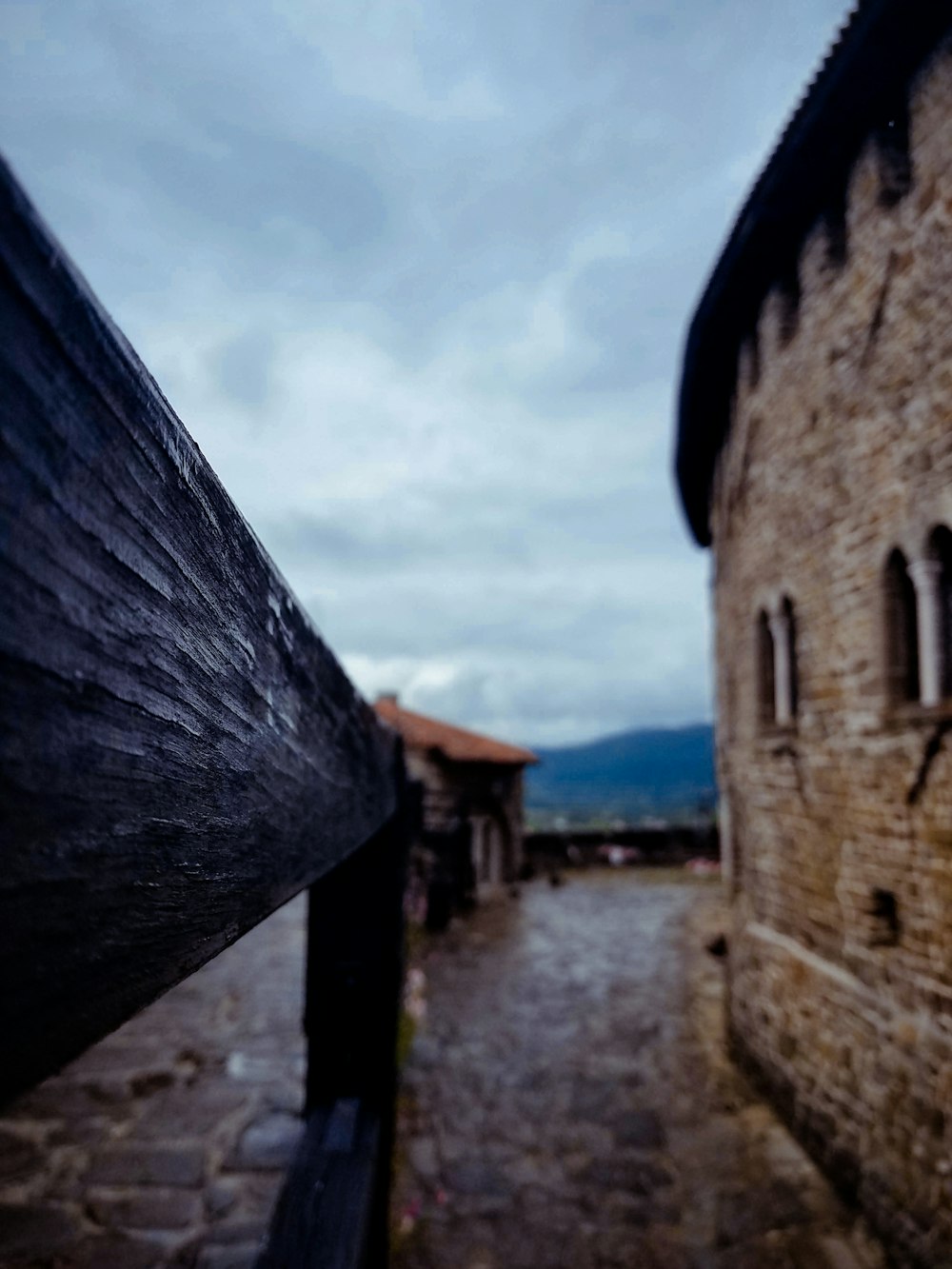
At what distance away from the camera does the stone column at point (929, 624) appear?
412 cm

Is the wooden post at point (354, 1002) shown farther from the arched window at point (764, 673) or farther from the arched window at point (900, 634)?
the arched window at point (764, 673)

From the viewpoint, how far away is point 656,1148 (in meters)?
5.04

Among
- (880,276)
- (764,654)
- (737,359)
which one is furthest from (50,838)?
(737,359)

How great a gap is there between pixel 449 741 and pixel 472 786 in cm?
85

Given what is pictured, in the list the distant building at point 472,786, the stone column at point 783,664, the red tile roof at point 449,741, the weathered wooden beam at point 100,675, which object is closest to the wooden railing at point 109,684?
the weathered wooden beam at point 100,675

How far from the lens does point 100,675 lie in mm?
478

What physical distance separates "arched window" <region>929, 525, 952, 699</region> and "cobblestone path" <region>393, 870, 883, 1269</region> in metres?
3.02

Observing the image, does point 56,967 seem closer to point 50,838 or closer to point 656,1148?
point 50,838

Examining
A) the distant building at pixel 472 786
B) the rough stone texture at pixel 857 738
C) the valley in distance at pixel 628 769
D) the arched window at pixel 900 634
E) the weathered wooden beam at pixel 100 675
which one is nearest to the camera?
the weathered wooden beam at pixel 100 675

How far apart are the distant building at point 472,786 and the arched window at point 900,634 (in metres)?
7.64

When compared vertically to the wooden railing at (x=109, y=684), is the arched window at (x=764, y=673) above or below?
above

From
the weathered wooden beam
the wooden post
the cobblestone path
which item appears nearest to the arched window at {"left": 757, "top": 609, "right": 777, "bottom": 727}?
the cobblestone path

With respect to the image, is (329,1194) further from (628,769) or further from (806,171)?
(628,769)

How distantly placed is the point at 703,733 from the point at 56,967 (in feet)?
369
